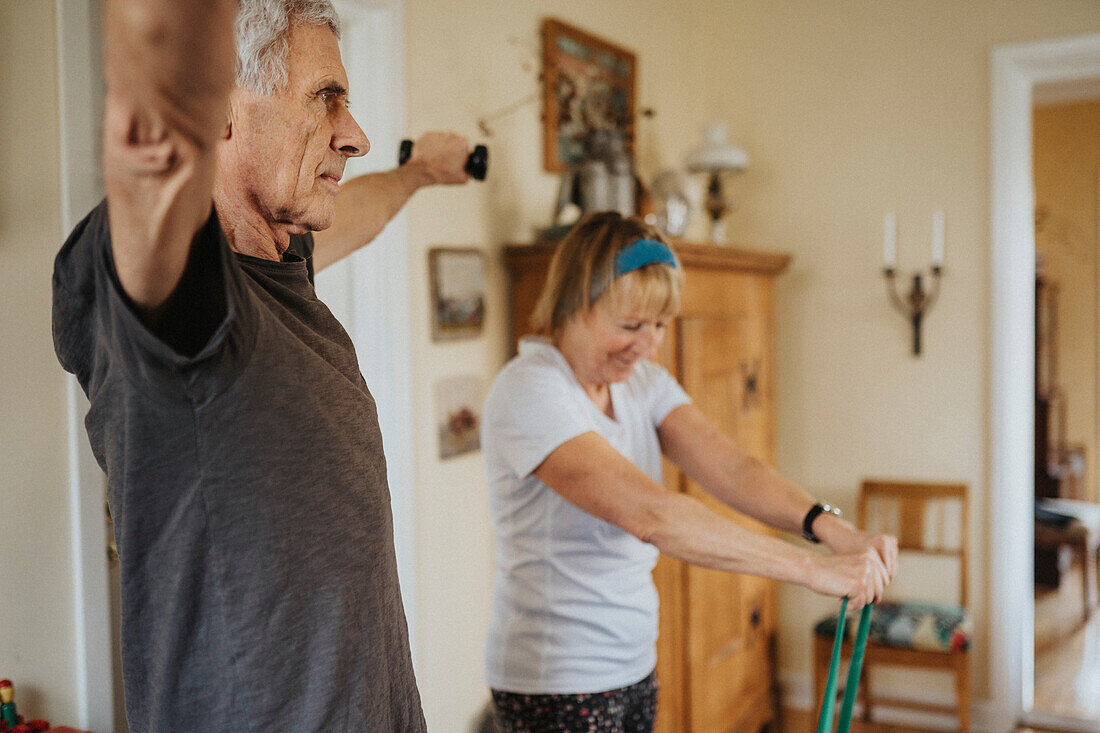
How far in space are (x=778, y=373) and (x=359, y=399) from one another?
3.08 m

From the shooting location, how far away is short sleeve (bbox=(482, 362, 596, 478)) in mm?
1413

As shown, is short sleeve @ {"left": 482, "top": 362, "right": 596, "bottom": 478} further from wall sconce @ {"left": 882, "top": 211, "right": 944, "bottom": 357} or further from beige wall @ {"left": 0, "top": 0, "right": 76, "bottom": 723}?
wall sconce @ {"left": 882, "top": 211, "right": 944, "bottom": 357}

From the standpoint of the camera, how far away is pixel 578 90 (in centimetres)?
280

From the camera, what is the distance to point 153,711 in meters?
0.75

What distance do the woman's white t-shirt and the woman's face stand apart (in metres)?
0.04

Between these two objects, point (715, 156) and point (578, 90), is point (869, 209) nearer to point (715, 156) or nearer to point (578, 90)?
point (715, 156)

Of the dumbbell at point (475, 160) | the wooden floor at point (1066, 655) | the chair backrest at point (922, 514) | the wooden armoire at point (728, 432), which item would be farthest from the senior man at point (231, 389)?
the wooden floor at point (1066, 655)

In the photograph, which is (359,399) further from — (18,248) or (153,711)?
(18,248)

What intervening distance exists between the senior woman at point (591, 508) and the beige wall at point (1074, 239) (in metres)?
5.55

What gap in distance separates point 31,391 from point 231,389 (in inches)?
33.9

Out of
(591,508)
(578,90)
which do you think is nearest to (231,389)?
(591,508)

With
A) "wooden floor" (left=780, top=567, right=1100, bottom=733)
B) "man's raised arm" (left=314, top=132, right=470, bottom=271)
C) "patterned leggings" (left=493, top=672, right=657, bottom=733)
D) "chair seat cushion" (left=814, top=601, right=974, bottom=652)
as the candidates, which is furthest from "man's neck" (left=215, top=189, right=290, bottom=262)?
"wooden floor" (left=780, top=567, right=1100, bottom=733)

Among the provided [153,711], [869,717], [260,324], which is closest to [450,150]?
[260,324]

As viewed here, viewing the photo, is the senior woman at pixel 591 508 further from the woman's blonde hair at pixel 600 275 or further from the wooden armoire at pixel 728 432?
the wooden armoire at pixel 728 432
